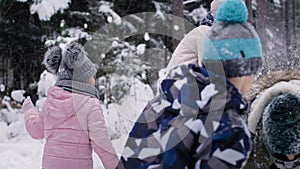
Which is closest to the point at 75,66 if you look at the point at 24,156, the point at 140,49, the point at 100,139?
the point at 100,139

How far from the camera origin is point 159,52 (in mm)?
9633

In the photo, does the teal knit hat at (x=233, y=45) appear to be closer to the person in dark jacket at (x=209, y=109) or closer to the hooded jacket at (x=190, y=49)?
the person in dark jacket at (x=209, y=109)

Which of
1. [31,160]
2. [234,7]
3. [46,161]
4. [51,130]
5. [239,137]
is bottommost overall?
[31,160]

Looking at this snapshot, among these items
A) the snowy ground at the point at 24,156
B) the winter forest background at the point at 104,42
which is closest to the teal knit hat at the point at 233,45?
the snowy ground at the point at 24,156

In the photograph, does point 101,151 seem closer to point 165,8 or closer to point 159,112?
point 159,112

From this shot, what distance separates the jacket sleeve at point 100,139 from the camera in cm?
292

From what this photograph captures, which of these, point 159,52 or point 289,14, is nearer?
point 159,52

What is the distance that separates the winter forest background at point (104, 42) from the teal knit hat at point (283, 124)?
3.63 meters

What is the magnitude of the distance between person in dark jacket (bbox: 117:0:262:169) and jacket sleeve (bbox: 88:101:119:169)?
119cm

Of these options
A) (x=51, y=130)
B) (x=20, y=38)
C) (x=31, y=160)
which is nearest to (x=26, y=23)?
(x=20, y=38)

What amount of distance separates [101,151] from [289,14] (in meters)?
11.2

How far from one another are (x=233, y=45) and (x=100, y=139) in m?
1.48

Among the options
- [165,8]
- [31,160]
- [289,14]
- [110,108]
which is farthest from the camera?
[289,14]

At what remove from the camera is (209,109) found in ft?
5.22
